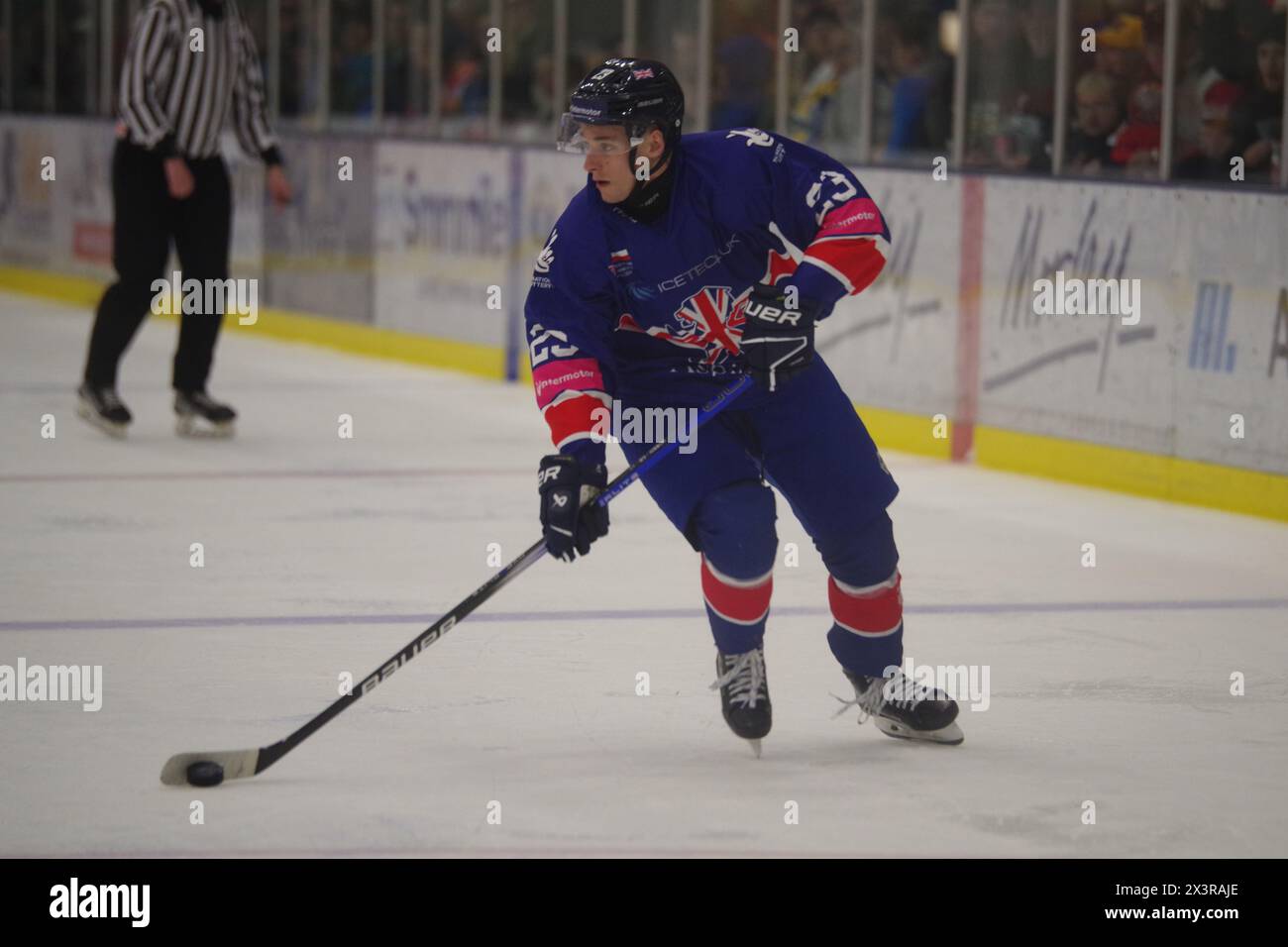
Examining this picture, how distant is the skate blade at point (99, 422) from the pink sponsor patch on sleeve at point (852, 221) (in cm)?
483

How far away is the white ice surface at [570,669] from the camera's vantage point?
149 inches

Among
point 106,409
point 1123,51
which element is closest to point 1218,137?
point 1123,51

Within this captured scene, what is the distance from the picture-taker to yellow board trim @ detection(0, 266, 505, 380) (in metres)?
11.0

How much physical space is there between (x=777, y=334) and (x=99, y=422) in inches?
195

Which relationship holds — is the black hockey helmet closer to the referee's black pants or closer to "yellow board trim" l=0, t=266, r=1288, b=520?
"yellow board trim" l=0, t=266, r=1288, b=520

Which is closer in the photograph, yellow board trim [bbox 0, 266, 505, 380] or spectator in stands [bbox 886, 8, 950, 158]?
spectator in stands [bbox 886, 8, 950, 158]

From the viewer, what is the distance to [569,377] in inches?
162

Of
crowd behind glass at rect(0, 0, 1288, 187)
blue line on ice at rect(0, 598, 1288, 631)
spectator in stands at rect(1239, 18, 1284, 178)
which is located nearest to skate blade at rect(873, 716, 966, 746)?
blue line on ice at rect(0, 598, 1288, 631)

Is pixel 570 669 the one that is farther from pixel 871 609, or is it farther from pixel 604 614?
pixel 871 609

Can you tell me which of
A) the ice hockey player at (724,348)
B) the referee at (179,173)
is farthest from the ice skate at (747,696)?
the referee at (179,173)

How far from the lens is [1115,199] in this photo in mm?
7695

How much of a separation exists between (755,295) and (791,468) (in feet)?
1.14
